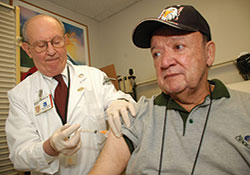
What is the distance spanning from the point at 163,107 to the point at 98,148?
2.16 ft

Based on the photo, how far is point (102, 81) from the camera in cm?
163

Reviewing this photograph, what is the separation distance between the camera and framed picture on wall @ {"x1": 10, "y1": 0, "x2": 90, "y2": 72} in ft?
8.93

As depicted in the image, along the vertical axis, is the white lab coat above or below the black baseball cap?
below

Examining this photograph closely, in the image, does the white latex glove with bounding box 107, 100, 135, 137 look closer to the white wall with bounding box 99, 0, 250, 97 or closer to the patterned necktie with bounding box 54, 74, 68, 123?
the patterned necktie with bounding box 54, 74, 68, 123

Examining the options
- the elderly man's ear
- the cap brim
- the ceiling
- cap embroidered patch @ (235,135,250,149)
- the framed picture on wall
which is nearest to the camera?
cap embroidered patch @ (235,135,250,149)

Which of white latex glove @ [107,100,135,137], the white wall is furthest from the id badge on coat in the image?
the white wall

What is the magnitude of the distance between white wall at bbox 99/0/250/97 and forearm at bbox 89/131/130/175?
7.03 feet

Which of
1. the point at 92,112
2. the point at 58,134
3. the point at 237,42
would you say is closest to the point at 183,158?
the point at 58,134

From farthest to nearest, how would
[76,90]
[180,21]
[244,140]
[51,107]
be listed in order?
1. [76,90]
2. [51,107]
3. [180,21]
4. [244,140]

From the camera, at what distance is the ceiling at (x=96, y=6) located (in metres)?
3.33

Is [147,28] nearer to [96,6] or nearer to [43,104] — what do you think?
[43,104]

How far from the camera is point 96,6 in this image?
351 cm

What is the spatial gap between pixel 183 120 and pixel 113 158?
42cm

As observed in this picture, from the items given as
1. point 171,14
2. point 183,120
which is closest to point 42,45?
point 171,14
